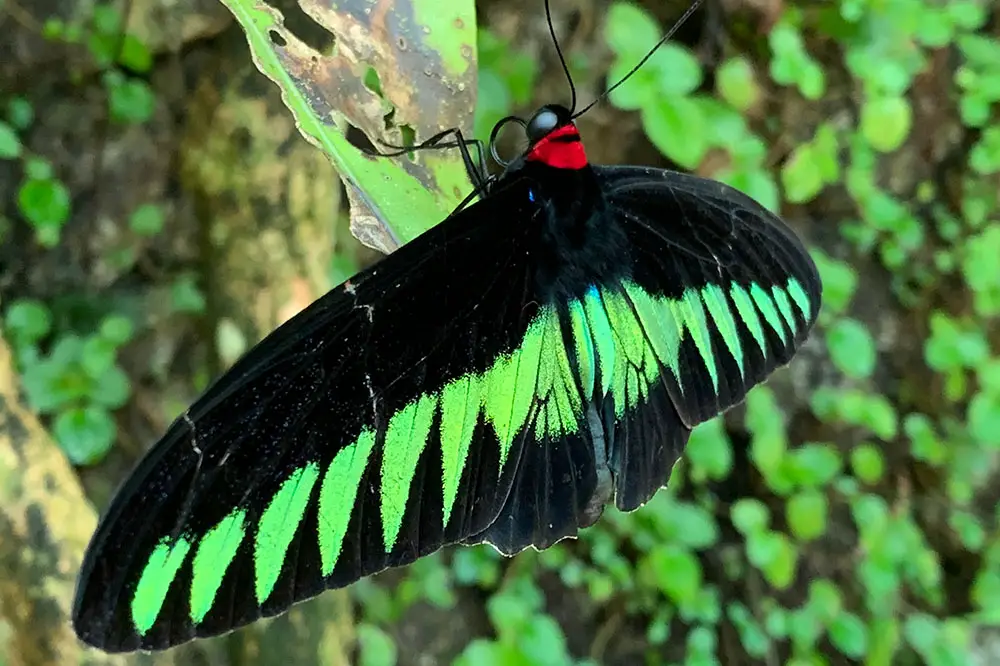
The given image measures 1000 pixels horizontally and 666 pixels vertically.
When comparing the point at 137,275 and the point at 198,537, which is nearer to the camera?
the point at 198,537

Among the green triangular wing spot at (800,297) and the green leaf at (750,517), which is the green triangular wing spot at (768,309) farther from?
the green leaf at (750,517)

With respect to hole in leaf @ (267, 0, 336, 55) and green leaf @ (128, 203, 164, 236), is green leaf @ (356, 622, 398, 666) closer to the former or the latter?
green leaf @ (128, 203, 164, 236)

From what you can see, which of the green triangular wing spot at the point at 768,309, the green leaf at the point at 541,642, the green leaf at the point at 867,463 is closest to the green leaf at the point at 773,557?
the green leaf at the point at 867,463

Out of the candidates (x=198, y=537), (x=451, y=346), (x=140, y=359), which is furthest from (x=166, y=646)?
(x=140, y=359)

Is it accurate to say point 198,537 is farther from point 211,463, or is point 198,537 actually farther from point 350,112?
point 350,112

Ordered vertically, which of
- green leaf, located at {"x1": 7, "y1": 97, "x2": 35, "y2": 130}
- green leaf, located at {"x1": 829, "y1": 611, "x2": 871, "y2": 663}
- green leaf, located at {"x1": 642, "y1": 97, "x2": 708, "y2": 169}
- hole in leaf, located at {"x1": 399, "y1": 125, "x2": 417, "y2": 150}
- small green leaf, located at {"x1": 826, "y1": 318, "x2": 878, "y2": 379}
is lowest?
green leaf, located at {"x1": 829, "y1": 611, "x2": 871, "y2": 663}

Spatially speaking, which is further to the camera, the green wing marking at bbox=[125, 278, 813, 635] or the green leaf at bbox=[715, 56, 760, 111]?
the green leaf at bbox=[715, 56, 760, 111]

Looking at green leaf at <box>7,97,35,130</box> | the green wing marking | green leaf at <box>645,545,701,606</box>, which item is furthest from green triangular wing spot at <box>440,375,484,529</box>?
green leaf at <box>7,97,35,130</box>
